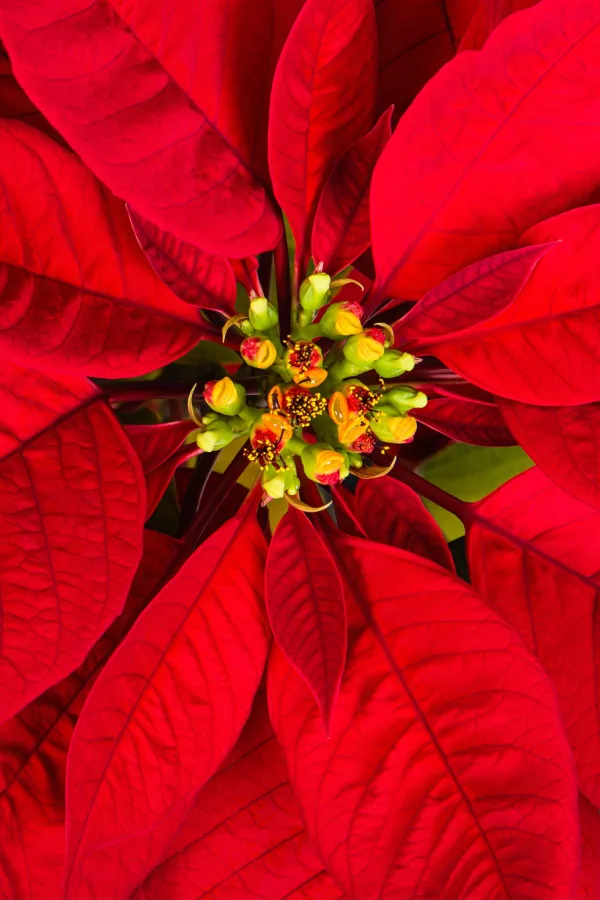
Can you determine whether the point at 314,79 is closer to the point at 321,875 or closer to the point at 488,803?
the point at 488,803

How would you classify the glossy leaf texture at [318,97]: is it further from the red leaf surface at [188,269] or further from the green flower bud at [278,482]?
the green flower bud at [278,482]

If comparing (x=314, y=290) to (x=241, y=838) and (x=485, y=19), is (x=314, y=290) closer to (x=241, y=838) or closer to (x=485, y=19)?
(x=485, y=19)

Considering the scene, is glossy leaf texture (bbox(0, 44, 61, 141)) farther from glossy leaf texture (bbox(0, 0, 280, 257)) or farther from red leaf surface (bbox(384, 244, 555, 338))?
red leaf surface (bbox(384, 244, 555, 338))

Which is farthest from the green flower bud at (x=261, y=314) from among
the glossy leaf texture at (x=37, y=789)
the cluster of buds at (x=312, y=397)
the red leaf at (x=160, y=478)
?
the glossy leaf texture at (x=37, y=789)

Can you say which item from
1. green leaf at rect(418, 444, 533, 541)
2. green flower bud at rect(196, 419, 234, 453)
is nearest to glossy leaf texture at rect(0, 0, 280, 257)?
green flower bud at rect(196, 419, 234, 453)

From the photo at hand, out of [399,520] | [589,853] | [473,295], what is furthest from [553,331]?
[589,853]

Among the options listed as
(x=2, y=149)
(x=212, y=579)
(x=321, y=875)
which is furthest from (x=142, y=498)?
(x=321, y=875)
